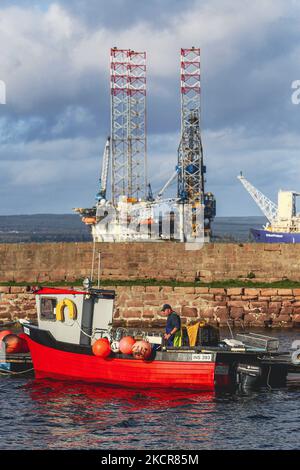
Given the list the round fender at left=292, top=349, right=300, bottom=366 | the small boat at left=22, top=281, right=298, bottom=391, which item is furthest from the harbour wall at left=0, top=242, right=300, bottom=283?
the round fender at left=292, top=349, right=300, bottom=366

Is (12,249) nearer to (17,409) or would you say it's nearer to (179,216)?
(17,409)

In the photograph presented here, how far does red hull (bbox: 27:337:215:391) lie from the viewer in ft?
87.1

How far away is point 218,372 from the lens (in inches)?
1043

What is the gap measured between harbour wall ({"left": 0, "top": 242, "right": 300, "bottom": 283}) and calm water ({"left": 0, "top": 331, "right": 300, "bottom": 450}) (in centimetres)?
1470

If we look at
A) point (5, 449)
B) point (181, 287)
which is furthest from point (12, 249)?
point (5, 449)

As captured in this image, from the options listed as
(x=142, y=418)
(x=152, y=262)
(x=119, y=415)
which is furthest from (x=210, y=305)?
(x=142, y=418)

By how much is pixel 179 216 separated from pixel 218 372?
51730 mm

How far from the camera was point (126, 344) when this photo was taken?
26.7 metres

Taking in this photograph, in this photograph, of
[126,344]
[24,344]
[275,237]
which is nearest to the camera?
[126,344]

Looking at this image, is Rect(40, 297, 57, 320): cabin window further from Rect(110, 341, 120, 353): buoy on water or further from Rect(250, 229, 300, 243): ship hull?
Rect(250, 229, 300, 243): ship hull

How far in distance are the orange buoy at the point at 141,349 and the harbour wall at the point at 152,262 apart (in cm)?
1625

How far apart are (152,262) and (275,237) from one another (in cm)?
3103

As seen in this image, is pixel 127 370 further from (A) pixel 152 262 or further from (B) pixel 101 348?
(A) pixel 152 262
